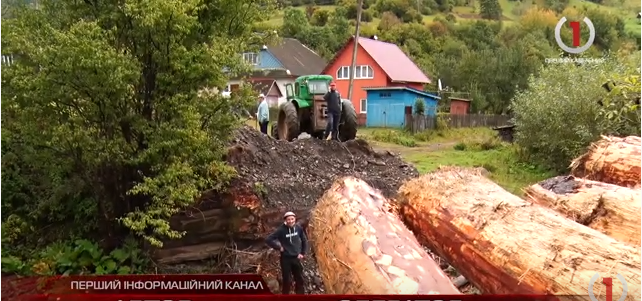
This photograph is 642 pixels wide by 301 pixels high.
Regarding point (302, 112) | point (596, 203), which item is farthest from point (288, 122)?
point (596, 203)

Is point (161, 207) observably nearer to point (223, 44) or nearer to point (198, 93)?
point (198, 93)

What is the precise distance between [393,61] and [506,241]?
3.77 feet

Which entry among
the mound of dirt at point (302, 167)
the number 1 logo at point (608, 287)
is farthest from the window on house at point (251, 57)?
the number 1 logo at point (608, 287)

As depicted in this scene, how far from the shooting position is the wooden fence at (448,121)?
138 inches

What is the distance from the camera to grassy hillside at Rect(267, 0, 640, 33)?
9.13 ft

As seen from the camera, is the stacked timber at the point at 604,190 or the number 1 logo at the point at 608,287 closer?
the number 1 logo at the point at 608,287

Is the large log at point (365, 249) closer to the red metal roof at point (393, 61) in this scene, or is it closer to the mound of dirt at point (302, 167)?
the mound of dirt at point (302, 167)

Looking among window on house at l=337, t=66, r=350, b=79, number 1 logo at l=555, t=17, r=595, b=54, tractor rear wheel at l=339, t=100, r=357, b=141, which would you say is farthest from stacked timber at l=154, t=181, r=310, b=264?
number 1 logo at l=555, t=17, r=595, b=54

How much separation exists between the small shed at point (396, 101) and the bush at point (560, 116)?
2.12ft

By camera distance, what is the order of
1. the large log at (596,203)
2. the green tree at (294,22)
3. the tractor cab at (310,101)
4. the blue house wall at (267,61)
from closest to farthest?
the large log at (596,203)
the green tree at (294,22)
the blue house wall at (267,61)
the tractor cab at (310,101)

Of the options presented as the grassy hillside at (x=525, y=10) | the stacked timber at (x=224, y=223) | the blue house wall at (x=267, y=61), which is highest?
the grassy hillside at (x=525, y=10)

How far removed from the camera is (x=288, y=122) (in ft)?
20.4

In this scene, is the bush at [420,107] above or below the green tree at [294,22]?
below

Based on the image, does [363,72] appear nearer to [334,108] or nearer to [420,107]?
[420,107]
